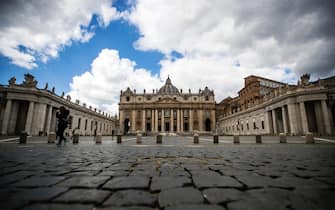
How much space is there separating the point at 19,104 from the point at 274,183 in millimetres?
37953

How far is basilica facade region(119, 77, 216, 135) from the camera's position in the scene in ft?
200

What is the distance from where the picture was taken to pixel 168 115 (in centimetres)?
6209

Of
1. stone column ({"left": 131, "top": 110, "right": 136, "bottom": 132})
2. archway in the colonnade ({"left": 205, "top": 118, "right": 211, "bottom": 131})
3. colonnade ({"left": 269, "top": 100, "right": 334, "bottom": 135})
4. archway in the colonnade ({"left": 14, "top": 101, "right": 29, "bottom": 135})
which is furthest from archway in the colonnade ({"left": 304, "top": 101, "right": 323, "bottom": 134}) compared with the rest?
stone column ({"left": 131, "top": 110, "right": 136, "bottom": 132})

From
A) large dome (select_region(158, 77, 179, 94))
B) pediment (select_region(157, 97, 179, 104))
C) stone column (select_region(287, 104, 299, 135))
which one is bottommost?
stone column (select_region(287, 104, 299, 135))

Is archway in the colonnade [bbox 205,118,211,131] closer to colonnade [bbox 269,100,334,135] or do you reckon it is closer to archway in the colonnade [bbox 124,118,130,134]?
archway in the colonnade [bbox 124,118,130,134]

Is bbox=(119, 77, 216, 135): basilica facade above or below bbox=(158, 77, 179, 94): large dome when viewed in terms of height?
below

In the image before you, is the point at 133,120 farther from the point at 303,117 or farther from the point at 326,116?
the point at 326,116

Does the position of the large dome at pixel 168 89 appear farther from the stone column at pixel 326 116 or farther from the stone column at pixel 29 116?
the stone column at pixel 326 116

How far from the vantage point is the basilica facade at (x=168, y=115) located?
200 ft

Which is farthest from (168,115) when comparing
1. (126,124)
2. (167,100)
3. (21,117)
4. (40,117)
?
(21,117)

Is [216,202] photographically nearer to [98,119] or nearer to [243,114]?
[243,114]

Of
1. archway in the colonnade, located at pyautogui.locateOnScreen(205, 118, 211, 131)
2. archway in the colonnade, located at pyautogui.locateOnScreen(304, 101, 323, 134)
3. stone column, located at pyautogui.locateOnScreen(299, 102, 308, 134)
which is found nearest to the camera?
→ stone column, located at pyautogui.locateOnScreen(299, 102, 308, 134)

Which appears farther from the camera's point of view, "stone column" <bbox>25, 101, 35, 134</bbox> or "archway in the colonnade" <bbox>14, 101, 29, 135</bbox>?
"archway in the colonnade" <bbox>14, 101, 29, 135</bbox>

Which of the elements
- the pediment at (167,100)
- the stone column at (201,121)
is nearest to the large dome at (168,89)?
the pediment at (167,100)
